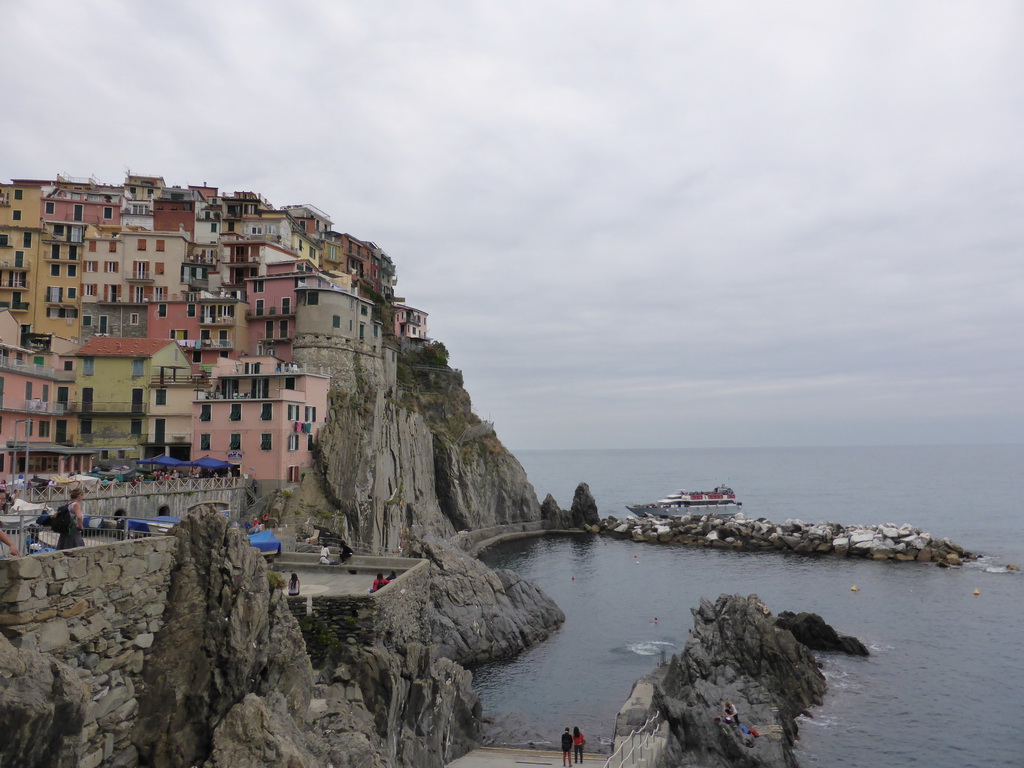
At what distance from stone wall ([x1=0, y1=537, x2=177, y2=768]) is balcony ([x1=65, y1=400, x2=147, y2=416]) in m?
50.2

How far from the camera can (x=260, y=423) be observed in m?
53.2

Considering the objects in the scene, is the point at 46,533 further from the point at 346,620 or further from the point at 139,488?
the point at 139,488

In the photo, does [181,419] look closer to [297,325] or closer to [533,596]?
[297,325]

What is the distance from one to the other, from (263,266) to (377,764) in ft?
223

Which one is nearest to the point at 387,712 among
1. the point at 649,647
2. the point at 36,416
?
the point at 649,647

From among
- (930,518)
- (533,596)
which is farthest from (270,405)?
(930,518)

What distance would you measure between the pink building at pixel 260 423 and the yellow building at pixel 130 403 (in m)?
2.88

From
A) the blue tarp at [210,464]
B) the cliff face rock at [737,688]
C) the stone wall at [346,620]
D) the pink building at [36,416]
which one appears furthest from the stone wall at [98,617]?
the blue tarp at [210,464]

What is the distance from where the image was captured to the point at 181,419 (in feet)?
186

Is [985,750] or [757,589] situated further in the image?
[757,589]

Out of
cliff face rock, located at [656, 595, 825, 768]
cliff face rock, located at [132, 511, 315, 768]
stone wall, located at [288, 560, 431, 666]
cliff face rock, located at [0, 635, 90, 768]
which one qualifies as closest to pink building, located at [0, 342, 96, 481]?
stone wall, located at [288, 560, 431, 666]

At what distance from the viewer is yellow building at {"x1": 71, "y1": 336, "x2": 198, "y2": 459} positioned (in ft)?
182

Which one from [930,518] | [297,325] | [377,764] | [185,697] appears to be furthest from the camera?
[930,518]

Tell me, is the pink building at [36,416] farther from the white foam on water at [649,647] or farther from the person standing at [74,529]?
the white foam on water at [649,647]
